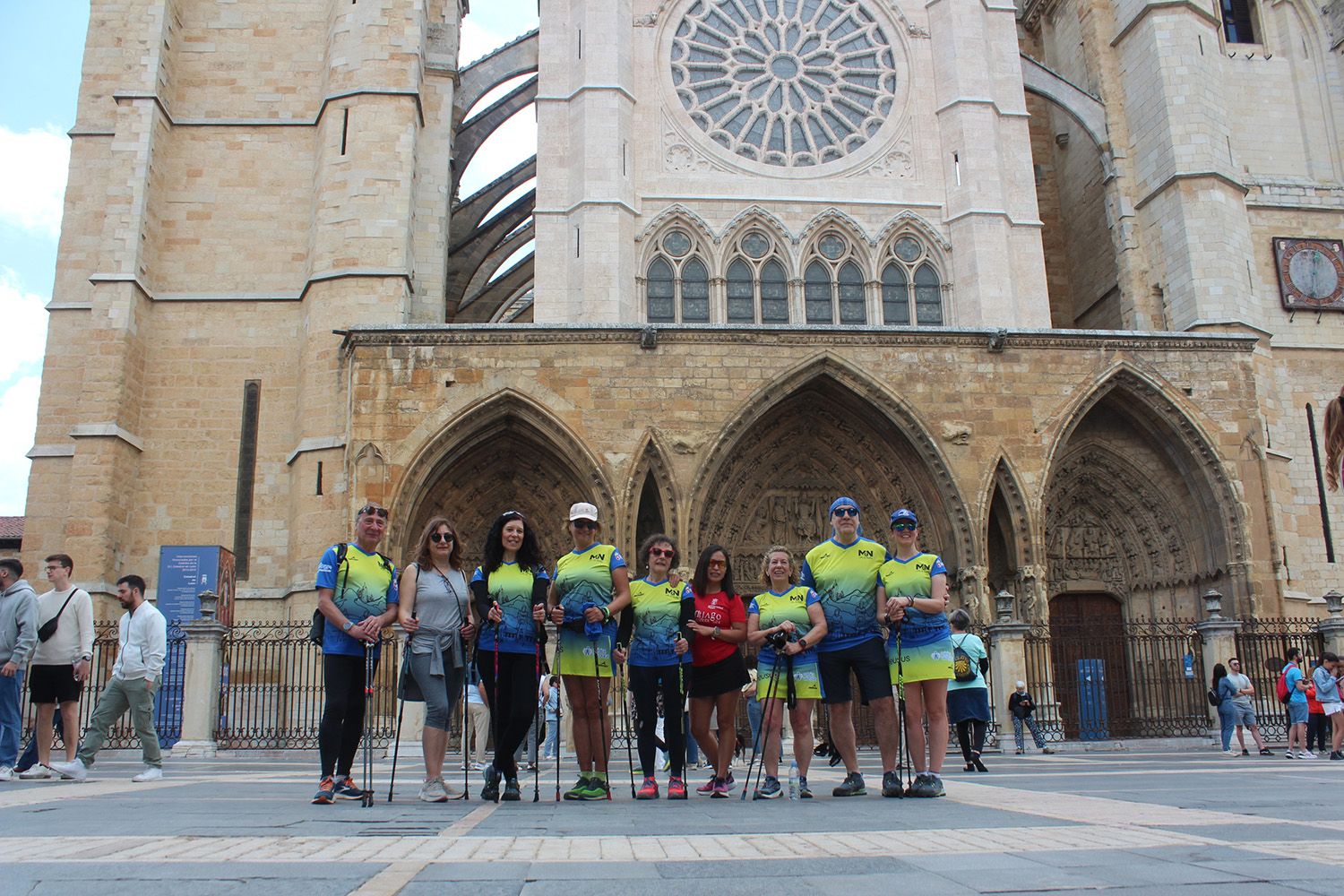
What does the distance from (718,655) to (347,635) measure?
1.86 m

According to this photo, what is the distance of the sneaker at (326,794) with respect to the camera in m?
5.12

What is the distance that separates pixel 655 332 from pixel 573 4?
25.9 ft

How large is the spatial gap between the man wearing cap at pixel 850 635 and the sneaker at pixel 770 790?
29 centimetres

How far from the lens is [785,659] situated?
5.87m

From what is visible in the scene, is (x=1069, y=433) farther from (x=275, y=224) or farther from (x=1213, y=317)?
(x=275, y=224)

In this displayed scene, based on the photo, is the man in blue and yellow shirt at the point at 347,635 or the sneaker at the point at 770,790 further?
the sneaker at the point at 770,790

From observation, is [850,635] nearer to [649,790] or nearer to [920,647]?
[920,647]

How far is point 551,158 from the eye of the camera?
19109 millimetres

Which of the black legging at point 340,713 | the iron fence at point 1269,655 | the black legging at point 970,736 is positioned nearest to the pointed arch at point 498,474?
the black legging at point 970,736

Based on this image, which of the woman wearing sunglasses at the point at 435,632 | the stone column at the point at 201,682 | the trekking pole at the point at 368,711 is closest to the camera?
the trekking pole at the point at 368,711

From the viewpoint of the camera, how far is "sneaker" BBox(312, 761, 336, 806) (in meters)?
5.12

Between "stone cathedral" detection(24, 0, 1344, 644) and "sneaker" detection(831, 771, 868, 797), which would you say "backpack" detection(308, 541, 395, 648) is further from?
"stone cathedral" detection(24, 0, 1344, 644)

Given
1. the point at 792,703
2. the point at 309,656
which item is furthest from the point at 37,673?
the point at 309,656

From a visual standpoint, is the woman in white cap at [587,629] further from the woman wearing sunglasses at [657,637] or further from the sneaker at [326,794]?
the sneaker at [326,794]
